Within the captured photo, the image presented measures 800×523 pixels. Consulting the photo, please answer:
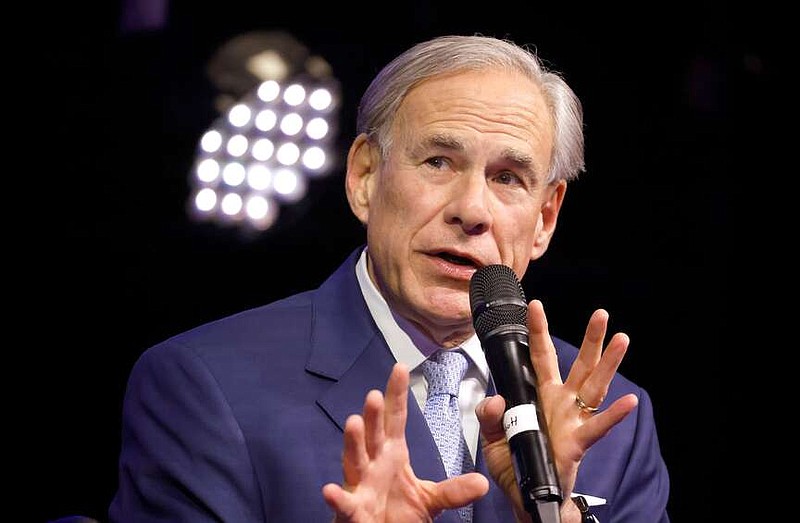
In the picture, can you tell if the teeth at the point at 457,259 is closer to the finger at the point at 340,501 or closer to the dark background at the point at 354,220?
the finger at the point at 340,501

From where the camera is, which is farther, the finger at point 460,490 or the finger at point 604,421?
the finger at point 604,421

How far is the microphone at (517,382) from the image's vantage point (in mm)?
1446

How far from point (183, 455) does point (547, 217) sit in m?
1.10

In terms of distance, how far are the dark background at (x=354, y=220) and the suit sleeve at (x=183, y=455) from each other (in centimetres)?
124

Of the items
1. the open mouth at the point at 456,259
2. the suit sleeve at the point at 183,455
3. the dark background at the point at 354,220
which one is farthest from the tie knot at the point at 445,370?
the dark background at the point at 354,220

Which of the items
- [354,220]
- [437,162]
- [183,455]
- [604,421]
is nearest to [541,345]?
[604,421]

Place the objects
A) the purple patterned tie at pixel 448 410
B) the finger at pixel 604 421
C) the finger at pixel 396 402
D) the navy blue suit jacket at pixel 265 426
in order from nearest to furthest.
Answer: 1. the finger at pixel 396 402
2. the finger at pixel 604 421
3. the navy blue suit jacket at pixel 265 426
4. the purple patterned tie at pixel 448 410

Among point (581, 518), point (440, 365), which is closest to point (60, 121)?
point (440, 365)

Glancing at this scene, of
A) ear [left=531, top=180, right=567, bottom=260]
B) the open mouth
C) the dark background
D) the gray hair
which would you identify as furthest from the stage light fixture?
the open mouth

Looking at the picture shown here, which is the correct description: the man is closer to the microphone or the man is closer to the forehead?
Result: the forehead

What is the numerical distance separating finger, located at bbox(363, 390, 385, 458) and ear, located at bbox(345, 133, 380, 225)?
3.02ft

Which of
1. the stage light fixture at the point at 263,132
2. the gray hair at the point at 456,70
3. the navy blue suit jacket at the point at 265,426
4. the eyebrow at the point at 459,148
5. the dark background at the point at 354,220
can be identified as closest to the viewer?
the navy blue suit jacket at the point at 265,426

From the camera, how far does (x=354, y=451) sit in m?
1.57

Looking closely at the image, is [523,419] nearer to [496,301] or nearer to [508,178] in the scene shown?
[496,301]
